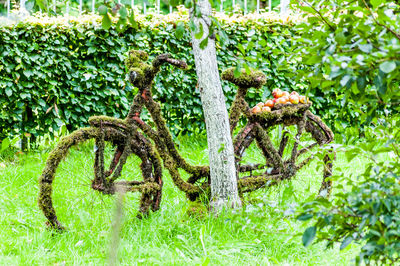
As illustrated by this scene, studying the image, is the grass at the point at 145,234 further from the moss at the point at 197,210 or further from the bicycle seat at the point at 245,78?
the bicycle seat at the point at 245,78

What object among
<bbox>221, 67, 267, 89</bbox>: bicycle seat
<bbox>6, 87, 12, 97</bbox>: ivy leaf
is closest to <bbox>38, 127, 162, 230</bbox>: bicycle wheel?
<bbox>221, 67, 267, 89</bbox>: bicycle seat

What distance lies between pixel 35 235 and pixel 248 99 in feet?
10.9

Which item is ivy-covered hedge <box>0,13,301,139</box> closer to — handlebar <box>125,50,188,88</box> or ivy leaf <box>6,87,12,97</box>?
ivy leaf <box>6,87,12,97</box>

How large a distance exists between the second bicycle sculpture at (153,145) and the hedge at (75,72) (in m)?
1.31

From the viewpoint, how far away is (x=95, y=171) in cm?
308

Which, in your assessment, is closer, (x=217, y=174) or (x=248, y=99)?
(x=217, y=174)

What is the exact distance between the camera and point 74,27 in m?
4.99

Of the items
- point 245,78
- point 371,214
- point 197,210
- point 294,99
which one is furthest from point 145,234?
point 371,214

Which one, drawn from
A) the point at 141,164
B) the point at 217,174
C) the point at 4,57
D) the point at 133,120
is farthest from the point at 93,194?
the point at 4,57

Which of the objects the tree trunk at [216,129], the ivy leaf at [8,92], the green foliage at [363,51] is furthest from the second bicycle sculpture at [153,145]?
the ivy leaf at [8,92]

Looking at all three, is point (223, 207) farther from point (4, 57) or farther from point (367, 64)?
point (4, 57)

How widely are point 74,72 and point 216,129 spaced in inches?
95.0

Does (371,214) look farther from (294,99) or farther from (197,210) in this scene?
(294,99)

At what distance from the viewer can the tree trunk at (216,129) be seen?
321 centimetres
